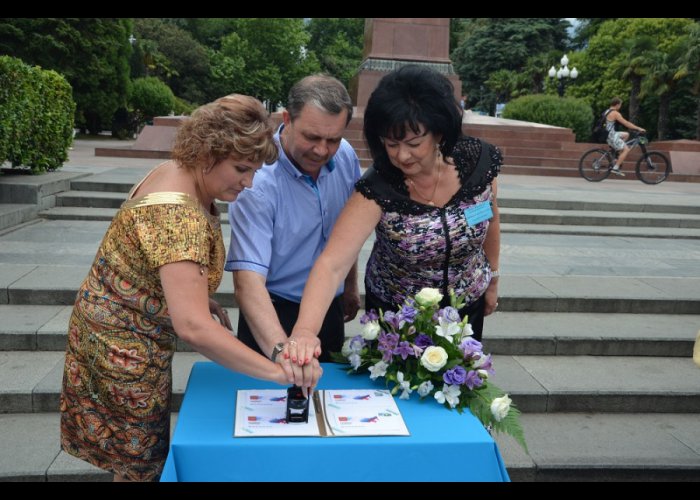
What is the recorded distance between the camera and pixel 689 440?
11.9ft

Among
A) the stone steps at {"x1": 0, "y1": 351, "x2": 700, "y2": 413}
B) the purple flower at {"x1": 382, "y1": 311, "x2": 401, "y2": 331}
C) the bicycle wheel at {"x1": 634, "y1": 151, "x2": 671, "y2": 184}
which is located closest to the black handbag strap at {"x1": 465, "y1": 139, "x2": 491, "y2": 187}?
the purple flower at {"x1": 382, "y1": 311, "x2": 401, "y2": 331}

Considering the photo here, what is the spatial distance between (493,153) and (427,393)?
997mm

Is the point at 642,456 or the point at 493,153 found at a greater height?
the point at 493,153

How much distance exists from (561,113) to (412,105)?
19.5m

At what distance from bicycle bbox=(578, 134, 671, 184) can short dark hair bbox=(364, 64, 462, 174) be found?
506 inches

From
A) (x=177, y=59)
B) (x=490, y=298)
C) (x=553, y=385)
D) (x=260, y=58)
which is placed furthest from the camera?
(x=260, y=58)

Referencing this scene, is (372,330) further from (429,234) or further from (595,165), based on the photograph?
(595,165)

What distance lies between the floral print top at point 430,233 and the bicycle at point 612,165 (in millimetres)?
12540

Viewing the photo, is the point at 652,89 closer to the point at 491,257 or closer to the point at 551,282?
the point at 551,282

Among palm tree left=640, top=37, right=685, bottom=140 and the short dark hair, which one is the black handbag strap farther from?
palm tree left=640, top=37, right=685, bottom=140

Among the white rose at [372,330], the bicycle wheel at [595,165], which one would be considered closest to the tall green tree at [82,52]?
the bicycle wheel at [595,165]

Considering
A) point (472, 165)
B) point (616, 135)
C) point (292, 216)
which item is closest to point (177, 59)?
point (616, 135)

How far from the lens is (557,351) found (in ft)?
14.7
